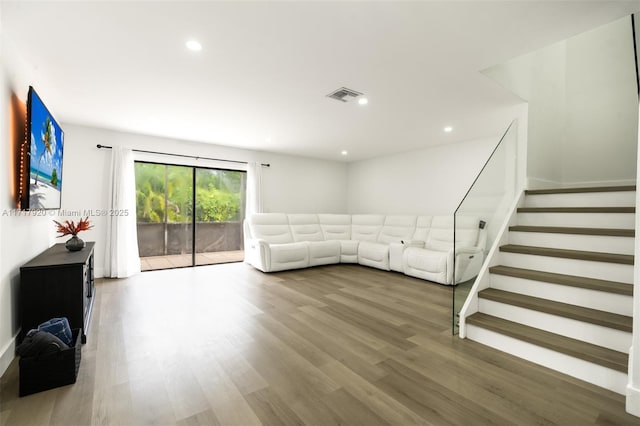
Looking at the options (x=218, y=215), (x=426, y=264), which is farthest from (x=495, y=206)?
(x=218, y=215)

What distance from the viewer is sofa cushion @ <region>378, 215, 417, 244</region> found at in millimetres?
5571

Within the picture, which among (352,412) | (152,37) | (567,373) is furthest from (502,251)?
(152,37)

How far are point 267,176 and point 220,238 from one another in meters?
1.67

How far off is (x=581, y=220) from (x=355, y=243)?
3.62 meters

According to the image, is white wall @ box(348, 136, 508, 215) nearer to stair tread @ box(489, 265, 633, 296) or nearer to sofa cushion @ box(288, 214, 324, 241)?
sofa cushion @ box(288, 214, 324, 241)

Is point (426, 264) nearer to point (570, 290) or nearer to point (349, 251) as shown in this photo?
point (349, 251)

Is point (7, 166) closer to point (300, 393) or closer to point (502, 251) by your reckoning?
point (300, 393)

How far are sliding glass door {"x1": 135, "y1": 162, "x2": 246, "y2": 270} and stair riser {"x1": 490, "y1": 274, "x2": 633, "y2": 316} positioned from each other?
193 inches

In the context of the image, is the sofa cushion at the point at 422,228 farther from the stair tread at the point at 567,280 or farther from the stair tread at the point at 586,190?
the stair tread at the point at 567,280

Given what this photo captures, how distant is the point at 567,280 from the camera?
2240mm

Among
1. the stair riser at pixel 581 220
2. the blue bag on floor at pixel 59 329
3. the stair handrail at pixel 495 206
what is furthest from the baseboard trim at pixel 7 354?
the stair riser at pixel 581 220

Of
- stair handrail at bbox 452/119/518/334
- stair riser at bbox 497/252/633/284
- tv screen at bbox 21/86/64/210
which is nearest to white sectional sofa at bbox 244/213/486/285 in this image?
stair handrail at bbox 452/119/518/334

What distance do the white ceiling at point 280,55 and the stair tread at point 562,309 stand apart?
201 centimetres

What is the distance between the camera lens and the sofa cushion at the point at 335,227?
6391mm
